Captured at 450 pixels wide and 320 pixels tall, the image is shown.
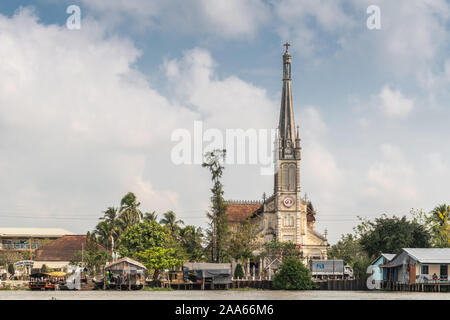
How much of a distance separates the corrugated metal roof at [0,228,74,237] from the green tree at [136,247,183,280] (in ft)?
160

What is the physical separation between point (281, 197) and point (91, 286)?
142 ft

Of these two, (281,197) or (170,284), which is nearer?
(170,284)

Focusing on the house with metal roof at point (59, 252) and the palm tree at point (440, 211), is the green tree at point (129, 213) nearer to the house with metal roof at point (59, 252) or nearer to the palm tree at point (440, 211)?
the house with metal roof at point (59, 252)

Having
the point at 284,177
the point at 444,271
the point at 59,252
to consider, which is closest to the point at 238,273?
the point at 284,177

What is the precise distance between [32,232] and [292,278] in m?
63.2

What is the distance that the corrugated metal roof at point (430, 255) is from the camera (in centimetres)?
6900

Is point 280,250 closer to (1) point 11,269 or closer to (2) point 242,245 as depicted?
(2) point 242,245

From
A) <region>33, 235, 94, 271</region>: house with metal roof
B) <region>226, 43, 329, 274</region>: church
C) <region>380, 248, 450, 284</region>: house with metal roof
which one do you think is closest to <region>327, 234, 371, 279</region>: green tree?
<region>226, 43, 329, 274</region>: church

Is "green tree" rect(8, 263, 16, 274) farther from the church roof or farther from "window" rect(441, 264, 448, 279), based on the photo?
"window" rect(441, 264, 448, 279)
